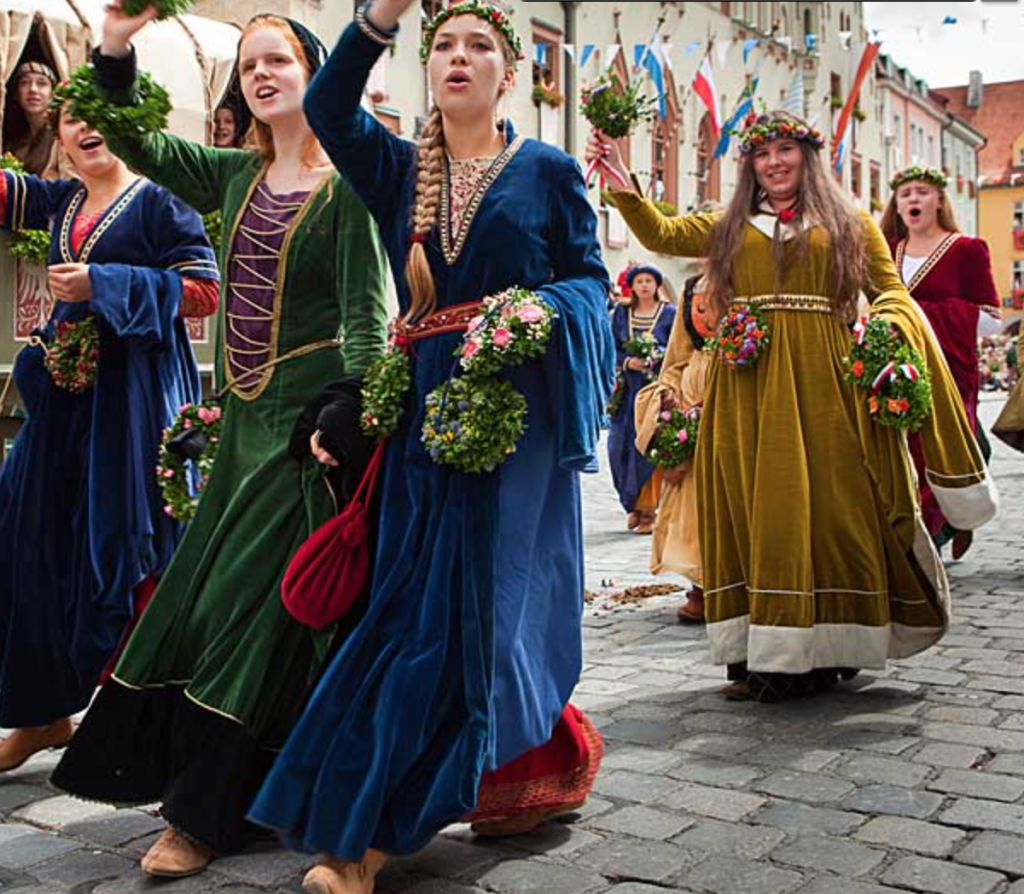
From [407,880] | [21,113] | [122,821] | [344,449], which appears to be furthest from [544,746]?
[21,113]

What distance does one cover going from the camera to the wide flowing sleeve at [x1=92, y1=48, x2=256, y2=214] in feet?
12.4

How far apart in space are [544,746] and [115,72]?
1.99 m

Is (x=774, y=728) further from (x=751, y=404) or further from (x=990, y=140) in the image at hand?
(x=990, y=140)

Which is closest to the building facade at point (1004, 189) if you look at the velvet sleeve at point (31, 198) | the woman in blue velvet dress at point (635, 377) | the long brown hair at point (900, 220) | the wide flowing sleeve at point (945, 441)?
the woman in blue velvet dress at point (635, 377)

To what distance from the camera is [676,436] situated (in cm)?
722

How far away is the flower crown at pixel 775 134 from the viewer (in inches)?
204

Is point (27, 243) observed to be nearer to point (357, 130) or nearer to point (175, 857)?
point (357, 130)

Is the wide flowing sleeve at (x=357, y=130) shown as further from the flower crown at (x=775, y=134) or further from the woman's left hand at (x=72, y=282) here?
the flower crown at (x=775, y=134)

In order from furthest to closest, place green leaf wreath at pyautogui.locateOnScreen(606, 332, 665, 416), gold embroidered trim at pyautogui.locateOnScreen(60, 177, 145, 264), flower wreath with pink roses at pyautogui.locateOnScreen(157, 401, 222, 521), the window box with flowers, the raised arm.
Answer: the window box with flowers < green leaf wreath at pyautogui.locateOnScreen(606, 332, 665, 416) < gold embroidered trim at pyautogui.locateOnScreen(60, 177, 145, 264) < flower wreath with pink roses at pyautogui.locateOnScreen(157, 401, 222, 521) < the raised arm

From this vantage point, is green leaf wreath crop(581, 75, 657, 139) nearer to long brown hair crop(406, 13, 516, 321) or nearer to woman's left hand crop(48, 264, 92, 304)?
long brown hair crop(406, 13, 516, 321)

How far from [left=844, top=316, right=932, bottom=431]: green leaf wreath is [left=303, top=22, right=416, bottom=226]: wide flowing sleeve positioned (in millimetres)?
2023

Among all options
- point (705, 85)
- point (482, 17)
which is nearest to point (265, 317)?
point (482, 17)

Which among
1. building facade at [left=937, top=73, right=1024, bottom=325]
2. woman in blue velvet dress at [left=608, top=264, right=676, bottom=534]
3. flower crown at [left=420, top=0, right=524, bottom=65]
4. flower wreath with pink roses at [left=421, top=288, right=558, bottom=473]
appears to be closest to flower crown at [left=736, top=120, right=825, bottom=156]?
flower crown at [left=420, top=0, right=524, bottom=65]

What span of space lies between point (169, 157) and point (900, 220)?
16.9ft
